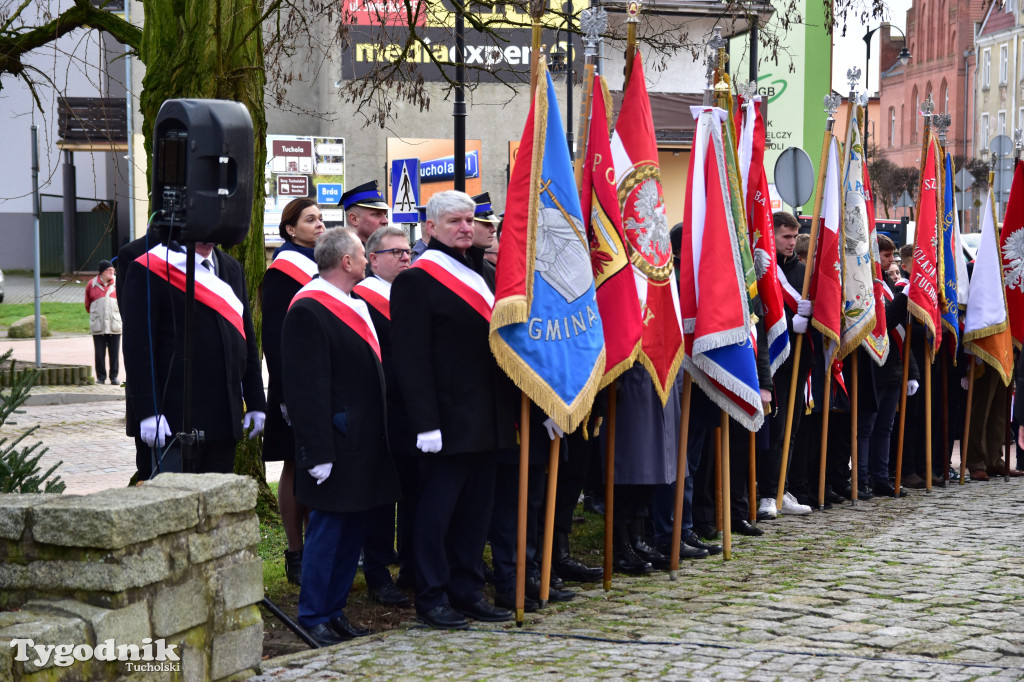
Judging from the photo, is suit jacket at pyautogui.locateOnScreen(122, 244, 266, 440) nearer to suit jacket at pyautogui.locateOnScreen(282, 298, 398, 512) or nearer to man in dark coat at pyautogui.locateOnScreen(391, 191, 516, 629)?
suit jacket at pyautogui.locateOnScreen(282, 298, 398, 512)

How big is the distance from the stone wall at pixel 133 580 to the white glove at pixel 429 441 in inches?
34.7

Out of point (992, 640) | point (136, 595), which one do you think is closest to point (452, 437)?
point (136, 595)

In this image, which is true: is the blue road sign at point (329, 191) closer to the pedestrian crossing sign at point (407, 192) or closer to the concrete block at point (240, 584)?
the pedestrian crossing sign at point (407, 192)

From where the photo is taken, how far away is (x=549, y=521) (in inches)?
251

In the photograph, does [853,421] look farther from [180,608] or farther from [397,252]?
[180,608]

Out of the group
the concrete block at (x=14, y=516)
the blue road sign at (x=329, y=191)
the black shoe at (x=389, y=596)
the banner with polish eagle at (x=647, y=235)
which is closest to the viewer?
the concrete block at (x=14, y=516)

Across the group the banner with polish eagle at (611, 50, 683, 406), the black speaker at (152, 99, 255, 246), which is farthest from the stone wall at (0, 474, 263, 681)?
the banner with polish eagle at (611, 50, 683, 406)

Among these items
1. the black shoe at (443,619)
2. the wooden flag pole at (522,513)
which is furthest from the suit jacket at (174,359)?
the wooden flag pole at (522,513)

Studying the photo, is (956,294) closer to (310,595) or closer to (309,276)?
(309,276)

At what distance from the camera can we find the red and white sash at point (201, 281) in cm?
609

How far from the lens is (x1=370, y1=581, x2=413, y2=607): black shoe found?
6543 millimetres

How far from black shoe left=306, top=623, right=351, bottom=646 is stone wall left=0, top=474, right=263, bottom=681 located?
1.69 ft

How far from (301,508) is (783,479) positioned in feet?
12.7

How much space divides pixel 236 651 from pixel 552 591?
199 cm
